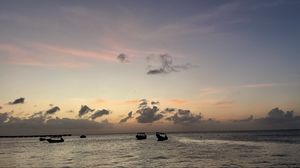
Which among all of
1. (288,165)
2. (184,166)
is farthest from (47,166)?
(288,165)

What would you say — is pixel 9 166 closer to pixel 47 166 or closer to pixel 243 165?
pixel 47 166

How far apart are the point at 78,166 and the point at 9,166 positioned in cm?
1296

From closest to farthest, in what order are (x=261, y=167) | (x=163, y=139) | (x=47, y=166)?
1. (x=261, y=167)
2. (x=47, y=166)
3. (x=163, y=139)

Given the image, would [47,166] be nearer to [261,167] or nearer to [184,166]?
[184,166]

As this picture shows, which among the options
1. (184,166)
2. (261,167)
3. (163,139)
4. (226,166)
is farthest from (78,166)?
(163,139)

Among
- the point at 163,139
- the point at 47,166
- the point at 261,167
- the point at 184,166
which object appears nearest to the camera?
the point at 261,167

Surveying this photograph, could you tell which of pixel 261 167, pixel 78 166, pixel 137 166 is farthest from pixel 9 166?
pixel 261 167

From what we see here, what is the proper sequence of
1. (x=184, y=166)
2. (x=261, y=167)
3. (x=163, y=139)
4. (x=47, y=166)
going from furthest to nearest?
(x=163, y=139) < (x=47, y=166) < (x=184, y=166) < (x=261, y=167)

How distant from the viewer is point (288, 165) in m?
54.1

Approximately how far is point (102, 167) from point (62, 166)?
7.77 metres

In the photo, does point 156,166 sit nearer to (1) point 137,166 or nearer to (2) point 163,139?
(1) point 137,166

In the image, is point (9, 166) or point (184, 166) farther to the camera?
point (9, 166)

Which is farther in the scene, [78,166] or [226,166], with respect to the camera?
[78,166]

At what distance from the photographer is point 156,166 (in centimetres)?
5750
